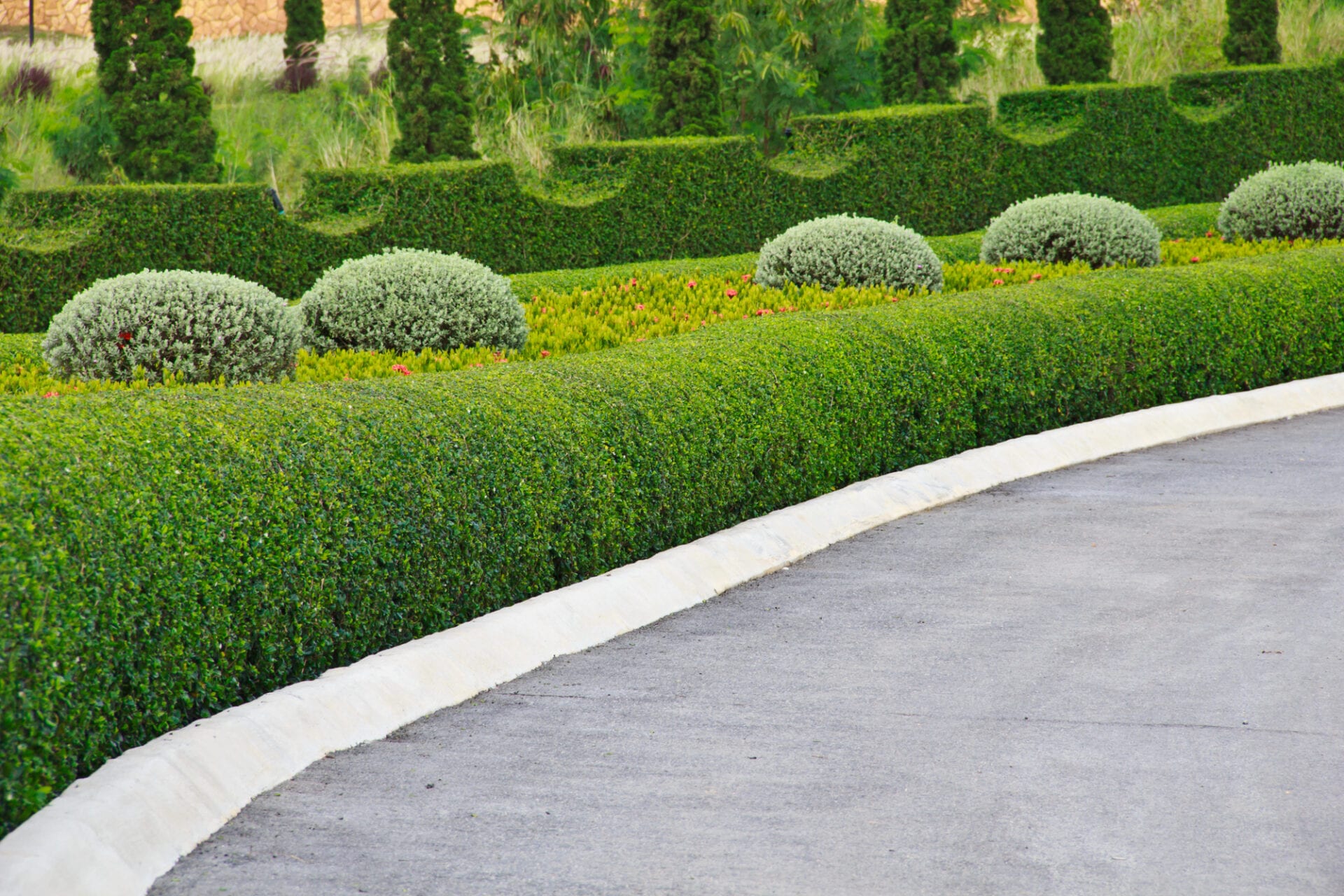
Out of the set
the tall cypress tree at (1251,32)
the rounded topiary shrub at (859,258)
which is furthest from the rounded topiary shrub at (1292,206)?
the tall cypress tree at (1251,32)

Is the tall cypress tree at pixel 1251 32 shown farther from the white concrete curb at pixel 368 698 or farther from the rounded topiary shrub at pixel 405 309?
the rounded topiary shrub at pixel 405 309

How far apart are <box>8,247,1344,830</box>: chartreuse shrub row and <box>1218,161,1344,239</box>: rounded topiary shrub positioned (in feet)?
26.5

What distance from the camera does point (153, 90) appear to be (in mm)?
18656

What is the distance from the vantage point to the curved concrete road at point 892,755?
11.3ft

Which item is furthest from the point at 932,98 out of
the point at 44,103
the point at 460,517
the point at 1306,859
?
the point at 1306,859

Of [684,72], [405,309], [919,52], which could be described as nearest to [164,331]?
[405,309]

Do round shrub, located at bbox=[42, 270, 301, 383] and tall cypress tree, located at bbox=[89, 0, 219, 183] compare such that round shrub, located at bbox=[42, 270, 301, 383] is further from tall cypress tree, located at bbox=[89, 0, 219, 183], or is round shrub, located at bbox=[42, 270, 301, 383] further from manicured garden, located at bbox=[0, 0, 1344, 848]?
tall cypress tree, located at bbox=[89, 0, 219, 183]

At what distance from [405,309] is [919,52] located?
1619cm

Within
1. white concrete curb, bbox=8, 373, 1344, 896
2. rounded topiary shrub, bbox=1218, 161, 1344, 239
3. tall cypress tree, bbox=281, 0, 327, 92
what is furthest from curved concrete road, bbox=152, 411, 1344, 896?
tall cypress tree, bbox=281, 0, 327, 92

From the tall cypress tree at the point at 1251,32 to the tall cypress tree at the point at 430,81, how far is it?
44.7 ft

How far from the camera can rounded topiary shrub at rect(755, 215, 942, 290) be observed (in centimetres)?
1243

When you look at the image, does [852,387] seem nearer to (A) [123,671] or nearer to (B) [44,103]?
(A) [123,671]

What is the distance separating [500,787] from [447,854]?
0.46 meters

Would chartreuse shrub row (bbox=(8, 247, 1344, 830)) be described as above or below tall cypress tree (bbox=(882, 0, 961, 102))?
below
